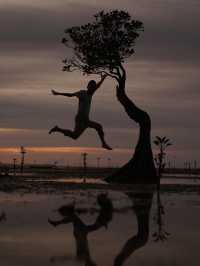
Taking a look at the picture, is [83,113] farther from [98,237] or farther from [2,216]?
[98,237]

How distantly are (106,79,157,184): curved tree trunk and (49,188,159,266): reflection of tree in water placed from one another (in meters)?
18.8

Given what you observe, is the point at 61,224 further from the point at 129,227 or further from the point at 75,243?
the point at 75,243

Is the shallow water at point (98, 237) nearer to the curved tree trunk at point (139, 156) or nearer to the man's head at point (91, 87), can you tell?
the man's head at point (91, 87)

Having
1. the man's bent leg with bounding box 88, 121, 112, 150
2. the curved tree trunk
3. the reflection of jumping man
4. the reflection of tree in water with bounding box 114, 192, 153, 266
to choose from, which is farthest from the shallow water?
the curved tree trunk

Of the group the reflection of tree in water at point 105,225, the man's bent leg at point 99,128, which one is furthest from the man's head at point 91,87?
the reflection of tree in water at point 105,225

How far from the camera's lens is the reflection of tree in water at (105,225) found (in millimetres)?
8716

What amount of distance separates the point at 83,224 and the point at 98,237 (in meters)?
1.80

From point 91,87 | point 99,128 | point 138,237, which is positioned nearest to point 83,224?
point 138,237

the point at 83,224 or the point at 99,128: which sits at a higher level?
the point at 99,128

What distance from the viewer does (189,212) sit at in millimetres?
14922

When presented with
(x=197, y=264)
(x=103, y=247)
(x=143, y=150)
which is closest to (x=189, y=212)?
(x=103, y=247)

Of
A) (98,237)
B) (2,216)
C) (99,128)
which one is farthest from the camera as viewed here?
(99,128)

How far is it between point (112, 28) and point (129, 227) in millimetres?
28117

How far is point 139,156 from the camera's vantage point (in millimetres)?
38062
